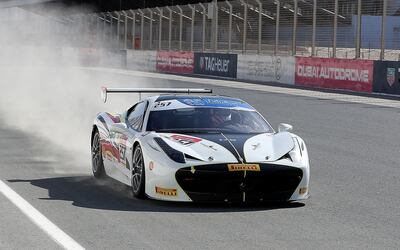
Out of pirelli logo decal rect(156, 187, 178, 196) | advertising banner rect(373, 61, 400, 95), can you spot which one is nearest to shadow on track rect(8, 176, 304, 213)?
pirelli logo decal rect(156, 187, 178, 196)

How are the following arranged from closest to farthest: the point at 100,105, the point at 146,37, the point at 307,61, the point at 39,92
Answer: the point at 100,105 < the point at 39,92 < the point at 307,61 < the point at 146,37

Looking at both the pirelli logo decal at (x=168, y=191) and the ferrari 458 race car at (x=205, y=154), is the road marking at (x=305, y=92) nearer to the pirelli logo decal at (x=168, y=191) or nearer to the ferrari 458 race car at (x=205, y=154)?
the ferrari 458 race car at (x=205, y=154)

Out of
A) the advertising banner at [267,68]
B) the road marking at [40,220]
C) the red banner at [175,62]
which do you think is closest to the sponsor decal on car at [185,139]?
the road marking at [40,220]

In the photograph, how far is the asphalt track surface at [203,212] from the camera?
22.2ft

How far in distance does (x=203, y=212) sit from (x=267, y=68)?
3090 centimetres

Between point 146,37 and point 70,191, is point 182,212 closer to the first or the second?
point 70,191

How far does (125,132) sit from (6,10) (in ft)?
288

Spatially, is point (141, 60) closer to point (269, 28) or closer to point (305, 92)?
point (269, 28)

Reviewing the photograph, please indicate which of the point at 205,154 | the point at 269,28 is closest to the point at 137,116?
the point at 205,154

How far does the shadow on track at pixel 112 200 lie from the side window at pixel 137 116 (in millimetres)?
659

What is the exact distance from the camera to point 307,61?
34.6 meters

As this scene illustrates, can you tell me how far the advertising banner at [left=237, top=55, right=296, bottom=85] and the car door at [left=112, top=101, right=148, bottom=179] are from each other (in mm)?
26068

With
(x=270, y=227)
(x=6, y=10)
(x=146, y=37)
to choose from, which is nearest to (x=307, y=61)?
(x=146, y=37)

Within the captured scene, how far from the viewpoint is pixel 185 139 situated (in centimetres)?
884
